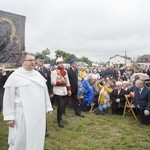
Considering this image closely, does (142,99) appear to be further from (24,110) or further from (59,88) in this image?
(24,110)

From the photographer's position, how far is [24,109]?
16.1 feet

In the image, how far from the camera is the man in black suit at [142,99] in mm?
9492

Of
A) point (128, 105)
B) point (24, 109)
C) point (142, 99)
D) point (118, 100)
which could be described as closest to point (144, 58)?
point (118, 100)

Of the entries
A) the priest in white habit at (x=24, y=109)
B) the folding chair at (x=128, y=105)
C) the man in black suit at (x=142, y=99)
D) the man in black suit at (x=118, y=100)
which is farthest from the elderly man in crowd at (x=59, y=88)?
→ the priest in white habit at (x=24, y=109)

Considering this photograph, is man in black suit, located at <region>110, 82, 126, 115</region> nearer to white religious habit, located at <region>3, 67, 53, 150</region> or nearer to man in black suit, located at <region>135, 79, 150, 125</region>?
man in black suit, located at <region>135, 79, 150, 125</region>

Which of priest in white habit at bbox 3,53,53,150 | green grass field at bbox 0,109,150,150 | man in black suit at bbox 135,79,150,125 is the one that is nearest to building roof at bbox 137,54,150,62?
man in black suit at bbox 135,79,150,125

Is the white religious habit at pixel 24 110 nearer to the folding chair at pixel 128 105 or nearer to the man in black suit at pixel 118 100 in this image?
the folding chair at pixel 128 105

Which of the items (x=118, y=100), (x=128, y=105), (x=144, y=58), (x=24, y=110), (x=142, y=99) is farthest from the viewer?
(x=144, y=58)

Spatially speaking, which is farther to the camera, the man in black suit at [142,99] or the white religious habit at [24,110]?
the man in black suit at [142,99]

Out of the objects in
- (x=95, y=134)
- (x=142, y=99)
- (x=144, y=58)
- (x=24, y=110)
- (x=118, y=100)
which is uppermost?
(x=144, y=58)

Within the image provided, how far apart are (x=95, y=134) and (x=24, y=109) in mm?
3614

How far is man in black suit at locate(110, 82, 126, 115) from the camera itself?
11.1 metres

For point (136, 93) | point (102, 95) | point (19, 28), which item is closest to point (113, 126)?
point (136, 93)

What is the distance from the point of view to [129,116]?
424 inches
